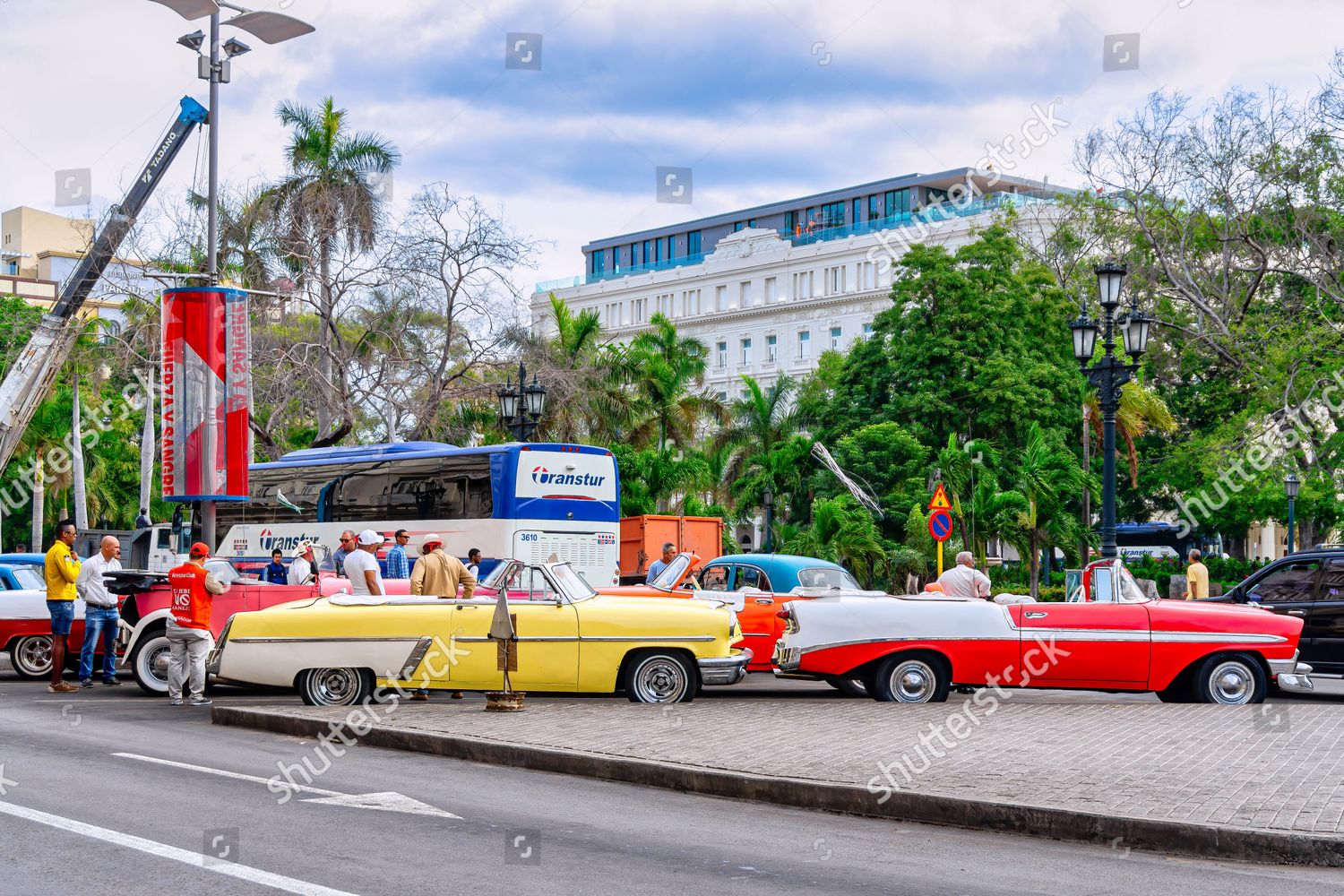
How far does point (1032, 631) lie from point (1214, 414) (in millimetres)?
35422

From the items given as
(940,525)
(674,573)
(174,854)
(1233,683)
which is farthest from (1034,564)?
(174,854)

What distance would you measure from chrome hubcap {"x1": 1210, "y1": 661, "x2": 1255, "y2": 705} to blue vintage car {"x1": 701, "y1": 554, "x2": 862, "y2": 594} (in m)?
4.23

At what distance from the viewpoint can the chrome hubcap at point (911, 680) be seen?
14.7 meters

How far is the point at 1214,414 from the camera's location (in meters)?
46.7

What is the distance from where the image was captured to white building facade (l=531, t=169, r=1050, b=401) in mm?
77688

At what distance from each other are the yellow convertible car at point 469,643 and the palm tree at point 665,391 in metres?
38.5

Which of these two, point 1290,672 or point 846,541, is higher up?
point 846,541

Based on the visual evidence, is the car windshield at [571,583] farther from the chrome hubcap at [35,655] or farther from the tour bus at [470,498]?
the tour bus at [470,498]

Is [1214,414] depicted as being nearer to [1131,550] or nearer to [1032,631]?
[1131,550]

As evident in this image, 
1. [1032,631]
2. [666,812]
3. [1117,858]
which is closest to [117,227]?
[1032,631]

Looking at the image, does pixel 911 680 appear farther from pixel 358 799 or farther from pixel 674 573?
pixel 358 799

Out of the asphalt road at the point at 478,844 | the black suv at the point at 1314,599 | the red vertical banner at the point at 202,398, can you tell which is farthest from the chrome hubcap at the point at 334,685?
the black suv at the point at 1314,599

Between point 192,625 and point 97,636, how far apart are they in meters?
2.44

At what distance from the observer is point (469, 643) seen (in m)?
13.4
